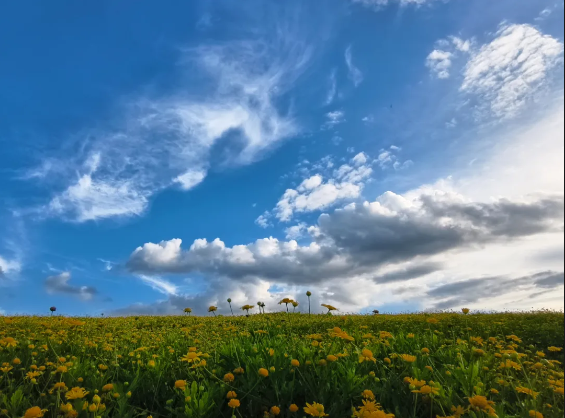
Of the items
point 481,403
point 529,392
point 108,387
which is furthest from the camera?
point 108,387

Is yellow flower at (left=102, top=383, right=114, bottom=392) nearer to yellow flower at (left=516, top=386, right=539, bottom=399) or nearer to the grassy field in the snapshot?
the grassy field

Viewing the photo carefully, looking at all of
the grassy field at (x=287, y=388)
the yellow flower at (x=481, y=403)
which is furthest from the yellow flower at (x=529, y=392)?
the yellow flower at (x=481, y=403)

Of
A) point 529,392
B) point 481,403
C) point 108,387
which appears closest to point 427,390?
point 481,403

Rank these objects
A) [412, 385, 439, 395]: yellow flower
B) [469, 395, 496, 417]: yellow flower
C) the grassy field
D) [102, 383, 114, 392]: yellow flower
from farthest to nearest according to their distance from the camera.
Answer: [102, 383, 114, 392]: yellow flower
the grassy field
[412, 385, 439, 395]: yellow flower
[469, 395, 496, 417]: yellow flower

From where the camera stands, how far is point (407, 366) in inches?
176

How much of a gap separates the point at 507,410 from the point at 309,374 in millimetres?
1896

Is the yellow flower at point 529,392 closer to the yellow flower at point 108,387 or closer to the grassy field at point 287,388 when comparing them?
the grassy field at point 287,388

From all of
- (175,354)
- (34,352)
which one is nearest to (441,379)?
(175,354)

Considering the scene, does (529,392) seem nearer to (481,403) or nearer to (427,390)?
(481,403)

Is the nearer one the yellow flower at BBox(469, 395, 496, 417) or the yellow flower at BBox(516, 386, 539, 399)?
the yellow flower at BBox(469, 395, 496, 417)

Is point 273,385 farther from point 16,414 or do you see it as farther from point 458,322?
point 458,322

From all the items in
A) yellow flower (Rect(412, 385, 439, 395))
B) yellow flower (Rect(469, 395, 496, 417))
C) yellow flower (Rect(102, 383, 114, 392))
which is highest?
yellow flower (Rect(102, 383, 114, 392))

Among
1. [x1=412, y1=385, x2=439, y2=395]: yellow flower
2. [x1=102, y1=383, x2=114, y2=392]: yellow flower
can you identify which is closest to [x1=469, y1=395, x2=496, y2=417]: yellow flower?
[x1=412, y1=385, x2=439, y2=395]: yellow flower

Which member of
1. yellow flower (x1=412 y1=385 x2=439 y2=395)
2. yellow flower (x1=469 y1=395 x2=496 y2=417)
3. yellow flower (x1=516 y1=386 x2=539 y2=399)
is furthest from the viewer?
yellow flower (x1=516 y1=386 x2=539 y2=399)
